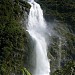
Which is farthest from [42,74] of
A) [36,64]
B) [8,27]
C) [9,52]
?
[8,27]

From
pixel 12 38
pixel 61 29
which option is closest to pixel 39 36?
pixel 12 38

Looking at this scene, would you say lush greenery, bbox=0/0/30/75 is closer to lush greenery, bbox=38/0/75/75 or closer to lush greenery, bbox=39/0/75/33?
lush greenery, bbox=38/0/75/75

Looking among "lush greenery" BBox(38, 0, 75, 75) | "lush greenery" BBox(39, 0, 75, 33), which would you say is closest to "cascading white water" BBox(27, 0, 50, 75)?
"lush greenery" BBox(38, 0, 75, 75)

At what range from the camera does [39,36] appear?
60.4 m

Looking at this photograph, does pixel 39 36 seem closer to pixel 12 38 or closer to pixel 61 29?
pixel 12 38

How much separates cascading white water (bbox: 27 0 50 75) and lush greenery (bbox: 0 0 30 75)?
10.3 ft

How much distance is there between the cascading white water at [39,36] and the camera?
5360 cm

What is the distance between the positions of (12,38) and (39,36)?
977cm

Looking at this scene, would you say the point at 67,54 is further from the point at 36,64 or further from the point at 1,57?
the point at 1,57

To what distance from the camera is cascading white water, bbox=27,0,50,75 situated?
53600 millimetres

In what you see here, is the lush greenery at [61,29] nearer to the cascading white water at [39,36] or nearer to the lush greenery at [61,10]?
the lush greenery at [61,10]

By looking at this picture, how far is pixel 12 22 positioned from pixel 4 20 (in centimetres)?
153

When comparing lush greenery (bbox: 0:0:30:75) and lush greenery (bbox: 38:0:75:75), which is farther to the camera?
lush greenery (bbox: 38:0:75:75)

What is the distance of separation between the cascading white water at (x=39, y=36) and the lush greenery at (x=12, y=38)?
10.3 ft
